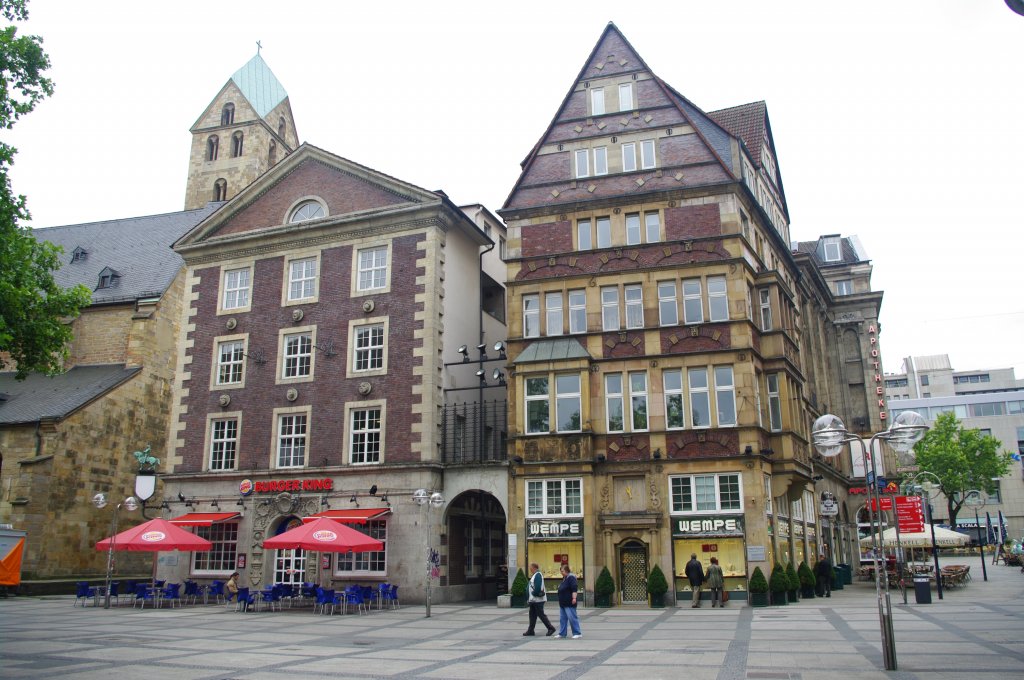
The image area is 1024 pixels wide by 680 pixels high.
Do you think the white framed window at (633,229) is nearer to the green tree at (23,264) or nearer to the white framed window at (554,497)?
the white framed window at (554,497)

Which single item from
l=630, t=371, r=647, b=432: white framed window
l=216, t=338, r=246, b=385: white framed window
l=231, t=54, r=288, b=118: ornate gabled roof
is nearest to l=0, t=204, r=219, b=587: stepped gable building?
l=216, t=338, r=246, b=385: white framed window

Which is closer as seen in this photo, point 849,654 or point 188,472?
point 849,654

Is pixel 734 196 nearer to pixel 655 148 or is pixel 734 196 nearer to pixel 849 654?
pixel 655 148

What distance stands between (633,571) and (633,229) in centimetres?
1284

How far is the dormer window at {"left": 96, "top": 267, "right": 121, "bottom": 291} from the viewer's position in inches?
1907

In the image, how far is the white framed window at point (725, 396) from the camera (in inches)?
1171

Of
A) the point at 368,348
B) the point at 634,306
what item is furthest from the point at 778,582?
the point at 368,348

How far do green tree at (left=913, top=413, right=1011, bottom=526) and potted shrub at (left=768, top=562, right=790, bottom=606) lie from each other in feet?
183

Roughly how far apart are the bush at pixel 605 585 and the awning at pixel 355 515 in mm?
8562

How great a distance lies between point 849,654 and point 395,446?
20382 mm

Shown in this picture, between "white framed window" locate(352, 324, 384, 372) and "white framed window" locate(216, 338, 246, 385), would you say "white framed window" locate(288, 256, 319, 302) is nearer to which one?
"white framed window" locate(216, 338, 246, 385)

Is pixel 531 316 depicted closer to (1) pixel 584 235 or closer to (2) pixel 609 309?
(2) pixel 609 309

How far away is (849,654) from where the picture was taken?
1575 centimetres

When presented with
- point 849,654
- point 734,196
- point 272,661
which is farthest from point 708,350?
point 272,661
